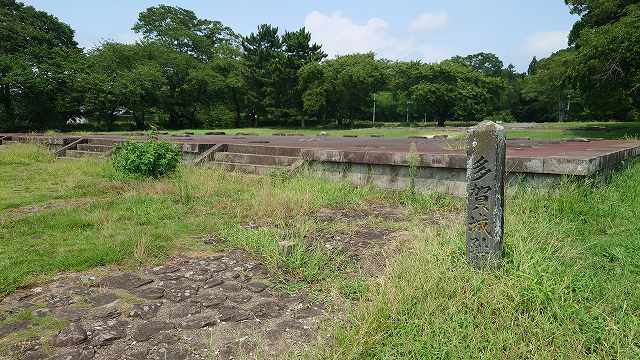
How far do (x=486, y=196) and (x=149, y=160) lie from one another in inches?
268

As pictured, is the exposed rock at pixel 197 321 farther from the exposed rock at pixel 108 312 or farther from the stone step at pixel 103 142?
the stone step at pixel 103 142

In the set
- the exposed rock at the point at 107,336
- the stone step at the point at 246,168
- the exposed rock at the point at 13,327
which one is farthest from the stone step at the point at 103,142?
the exposed rock at the point at 107,336

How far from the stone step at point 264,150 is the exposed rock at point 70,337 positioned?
616cm

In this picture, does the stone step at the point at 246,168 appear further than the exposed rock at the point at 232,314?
Yes

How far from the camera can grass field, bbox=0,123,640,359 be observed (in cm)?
240

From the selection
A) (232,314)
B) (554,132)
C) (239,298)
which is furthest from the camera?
(554,132)

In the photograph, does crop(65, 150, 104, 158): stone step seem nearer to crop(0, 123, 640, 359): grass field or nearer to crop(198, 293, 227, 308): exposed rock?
crop(0, 123, 640, 359): grass field

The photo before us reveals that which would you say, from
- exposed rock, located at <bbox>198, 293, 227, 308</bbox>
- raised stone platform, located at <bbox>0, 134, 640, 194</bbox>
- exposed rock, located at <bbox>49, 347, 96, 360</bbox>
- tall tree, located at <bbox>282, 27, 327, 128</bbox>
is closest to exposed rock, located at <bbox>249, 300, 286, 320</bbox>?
exposed rock, located at <bbox>198, 293, 227, 308</bbox>

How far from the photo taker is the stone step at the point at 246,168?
27.6ft

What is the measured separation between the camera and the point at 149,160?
8.10 m

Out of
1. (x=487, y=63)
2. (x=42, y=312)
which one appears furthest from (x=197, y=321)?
(x=487, y=63)

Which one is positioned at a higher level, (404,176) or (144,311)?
(404,176)

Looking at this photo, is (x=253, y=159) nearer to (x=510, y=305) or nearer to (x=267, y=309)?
(x=267, y=309)

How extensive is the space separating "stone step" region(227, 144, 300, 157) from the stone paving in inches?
202
